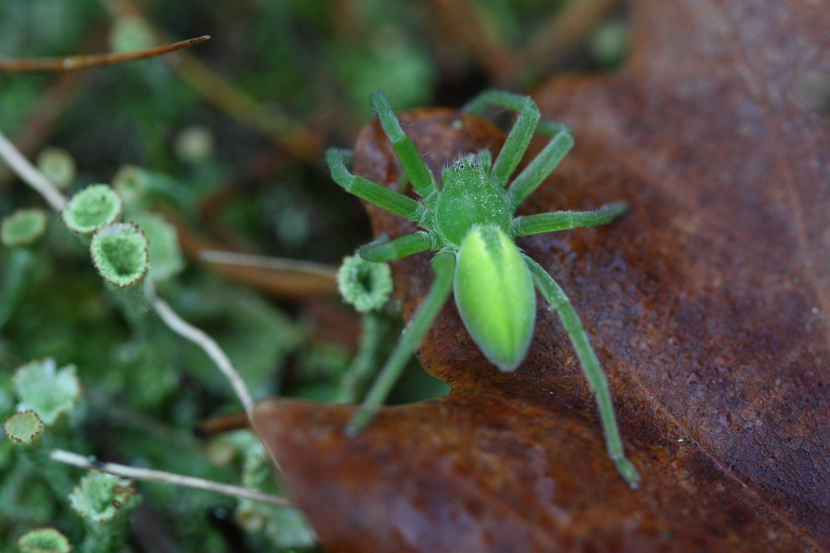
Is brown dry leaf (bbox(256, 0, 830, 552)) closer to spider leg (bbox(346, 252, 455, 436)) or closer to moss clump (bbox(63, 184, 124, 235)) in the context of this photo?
spider leg (bbox(346, 252, 455, 436))

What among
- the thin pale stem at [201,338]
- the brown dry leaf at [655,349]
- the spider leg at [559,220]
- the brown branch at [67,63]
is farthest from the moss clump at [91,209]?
the spider leg at [559,220]

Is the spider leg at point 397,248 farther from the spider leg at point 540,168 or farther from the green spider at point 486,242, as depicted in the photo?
the spider leg at point 540,168

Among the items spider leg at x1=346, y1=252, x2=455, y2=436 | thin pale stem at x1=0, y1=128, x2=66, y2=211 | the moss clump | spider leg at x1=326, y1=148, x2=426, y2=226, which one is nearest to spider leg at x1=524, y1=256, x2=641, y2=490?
spider leg at x1=346, y1=252, x2=455, y2=436

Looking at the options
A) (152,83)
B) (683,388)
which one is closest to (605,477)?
(683,388)

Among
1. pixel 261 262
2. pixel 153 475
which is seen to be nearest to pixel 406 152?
pixel 261 262

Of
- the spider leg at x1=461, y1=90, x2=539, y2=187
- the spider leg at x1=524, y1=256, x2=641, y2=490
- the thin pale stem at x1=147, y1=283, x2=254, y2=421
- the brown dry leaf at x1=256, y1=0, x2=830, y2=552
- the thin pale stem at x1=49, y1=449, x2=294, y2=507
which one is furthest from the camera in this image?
the spider leg at x1=461, y1=90, x2=539, y2=187

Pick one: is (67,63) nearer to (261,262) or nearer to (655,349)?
(261,262)
